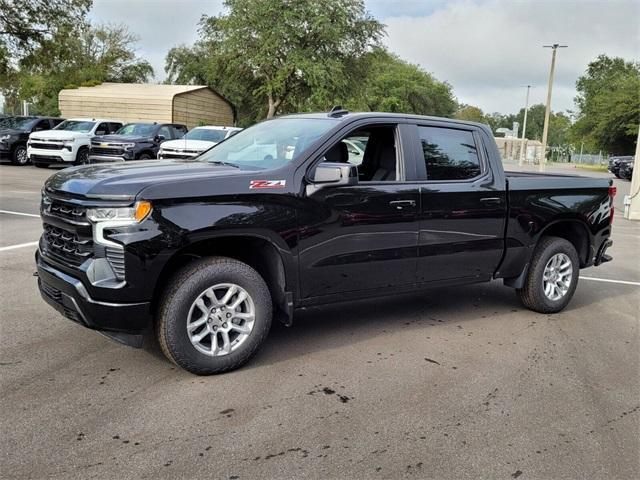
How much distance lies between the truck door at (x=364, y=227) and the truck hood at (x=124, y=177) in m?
0.76

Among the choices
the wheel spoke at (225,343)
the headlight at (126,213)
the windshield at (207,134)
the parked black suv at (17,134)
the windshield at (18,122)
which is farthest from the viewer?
the windshield at (18,122)

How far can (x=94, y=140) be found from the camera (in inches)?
781

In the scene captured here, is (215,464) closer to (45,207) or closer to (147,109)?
(45,207)

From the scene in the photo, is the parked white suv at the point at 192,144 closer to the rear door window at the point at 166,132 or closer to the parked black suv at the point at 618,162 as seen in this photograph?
the rear door window at the point at 166,132

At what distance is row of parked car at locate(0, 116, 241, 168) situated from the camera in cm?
1905

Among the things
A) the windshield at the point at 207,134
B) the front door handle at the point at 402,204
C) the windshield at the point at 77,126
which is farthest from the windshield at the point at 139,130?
the front door handle at the point at 402,204

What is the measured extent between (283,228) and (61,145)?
18.5 m

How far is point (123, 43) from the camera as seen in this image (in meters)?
53.1

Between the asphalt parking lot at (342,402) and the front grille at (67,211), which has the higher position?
the front grille at (67,211)

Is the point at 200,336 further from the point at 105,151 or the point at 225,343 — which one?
the point at 105,151

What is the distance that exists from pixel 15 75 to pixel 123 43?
2304 centimetres

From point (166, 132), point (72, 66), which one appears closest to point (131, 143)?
point (166, 132)

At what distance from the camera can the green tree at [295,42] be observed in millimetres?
30609

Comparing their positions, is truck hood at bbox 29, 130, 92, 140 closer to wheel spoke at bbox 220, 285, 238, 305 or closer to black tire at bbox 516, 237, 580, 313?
black tire at bbox 516, 237, 580, 313
